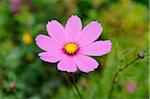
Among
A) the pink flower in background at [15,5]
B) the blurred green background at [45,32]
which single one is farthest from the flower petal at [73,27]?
the pink flower in background at [15,5]

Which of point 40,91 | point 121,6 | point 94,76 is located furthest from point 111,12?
point 40,91

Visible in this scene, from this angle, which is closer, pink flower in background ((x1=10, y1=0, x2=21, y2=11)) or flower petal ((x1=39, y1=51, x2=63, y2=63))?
flower petal ((x1=39, y1=51, x2=63, y2=63))

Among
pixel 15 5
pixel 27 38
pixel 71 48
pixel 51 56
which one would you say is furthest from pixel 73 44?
pixel 15 5

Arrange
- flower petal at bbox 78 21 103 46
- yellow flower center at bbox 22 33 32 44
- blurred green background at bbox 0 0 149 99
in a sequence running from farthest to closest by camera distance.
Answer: yellow flower center at bbox 22 33 32 44, blurred green background at bbox 0 0 149 99, flower petal at bbox 78 21 103 46

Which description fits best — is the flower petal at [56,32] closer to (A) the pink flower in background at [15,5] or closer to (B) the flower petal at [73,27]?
(B) the flower petal at [73,27]

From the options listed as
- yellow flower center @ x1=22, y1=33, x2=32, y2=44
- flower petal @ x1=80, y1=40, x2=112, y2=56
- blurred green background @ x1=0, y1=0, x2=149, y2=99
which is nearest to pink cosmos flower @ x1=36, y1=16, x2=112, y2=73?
flower petal @ x1=80, y1=40, x2=112, y2=56

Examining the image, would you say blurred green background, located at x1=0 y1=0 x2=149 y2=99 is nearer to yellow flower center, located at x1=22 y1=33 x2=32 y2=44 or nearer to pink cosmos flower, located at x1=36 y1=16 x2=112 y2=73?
yellow flower center, located at x1=22 y1=33 x2=32 y2=44

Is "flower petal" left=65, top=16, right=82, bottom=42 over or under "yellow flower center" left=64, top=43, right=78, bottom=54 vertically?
over

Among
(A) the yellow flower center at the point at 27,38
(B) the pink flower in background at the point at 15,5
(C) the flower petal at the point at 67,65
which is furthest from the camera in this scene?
(B) the pink flower in background at the point at 15,5

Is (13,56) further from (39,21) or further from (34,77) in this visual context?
(39,21)
